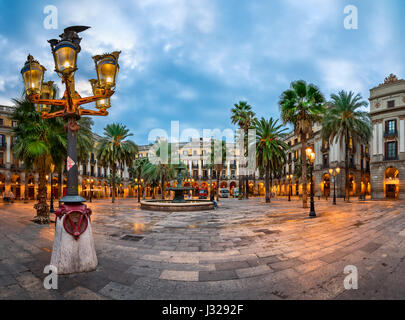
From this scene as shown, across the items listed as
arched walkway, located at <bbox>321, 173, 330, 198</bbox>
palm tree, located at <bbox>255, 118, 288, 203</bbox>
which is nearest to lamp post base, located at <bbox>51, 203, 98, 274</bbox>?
palm tree, located at <bbox>255, 118, 288, 203</bbox>

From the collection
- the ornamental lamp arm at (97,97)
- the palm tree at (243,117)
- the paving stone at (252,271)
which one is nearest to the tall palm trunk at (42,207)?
the ornamental lamp arm at (97,97)

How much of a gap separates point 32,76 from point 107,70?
1.82m

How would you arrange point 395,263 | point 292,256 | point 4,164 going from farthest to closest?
1. point 4,164
2. point 292,256
3. point 395,263

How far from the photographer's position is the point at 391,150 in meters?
33.2

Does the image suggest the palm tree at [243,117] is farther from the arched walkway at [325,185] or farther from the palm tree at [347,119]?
the arched walkway at [325,185]

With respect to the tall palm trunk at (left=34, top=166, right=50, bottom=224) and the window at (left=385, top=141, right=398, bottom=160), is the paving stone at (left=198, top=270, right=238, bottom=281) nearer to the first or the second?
the tall palm trunk at (left=34, top=166, right=50, bottom=224)

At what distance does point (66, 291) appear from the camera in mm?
3469

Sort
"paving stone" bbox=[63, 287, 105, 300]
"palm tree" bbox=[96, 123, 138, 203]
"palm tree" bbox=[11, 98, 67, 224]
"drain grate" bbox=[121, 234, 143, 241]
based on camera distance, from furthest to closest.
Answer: "palm tree" bbox=[96, 123, 138, 203] < "palm tree" bbox=[11, 98, 67, 224] < "drain grate" bbox=[121, 234, 143, 241] < "paving stone" bbox=[63, 287, 105, 300]

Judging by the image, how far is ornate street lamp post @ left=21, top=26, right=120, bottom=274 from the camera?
4.16 metres

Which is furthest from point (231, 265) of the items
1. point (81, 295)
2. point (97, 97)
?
point (97, 97)

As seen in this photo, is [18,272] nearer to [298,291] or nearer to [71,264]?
[71,264]

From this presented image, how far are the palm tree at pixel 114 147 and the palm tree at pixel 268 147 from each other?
1868 cm
